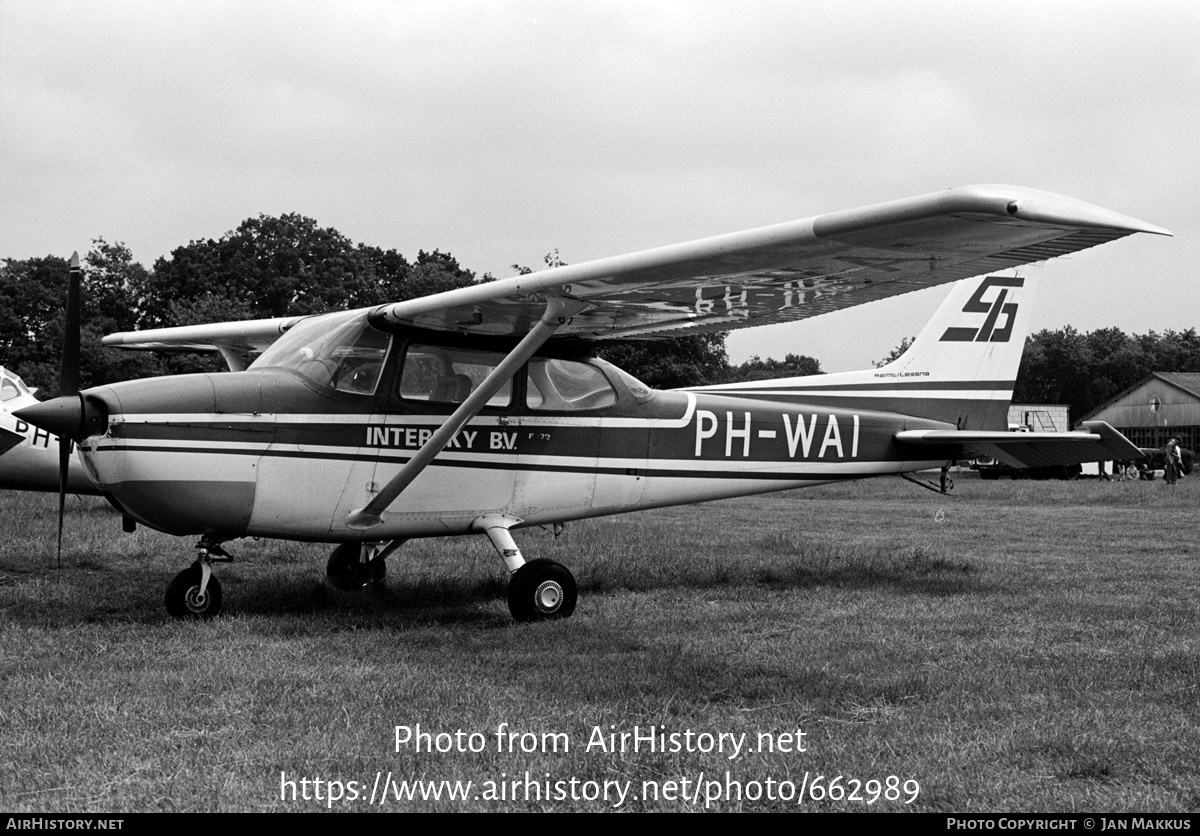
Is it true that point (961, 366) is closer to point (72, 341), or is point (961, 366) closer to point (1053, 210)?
point (1053, 210)

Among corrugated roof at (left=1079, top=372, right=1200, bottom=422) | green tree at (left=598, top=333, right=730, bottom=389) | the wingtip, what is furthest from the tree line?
the wingtip

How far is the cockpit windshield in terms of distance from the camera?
24.5ft

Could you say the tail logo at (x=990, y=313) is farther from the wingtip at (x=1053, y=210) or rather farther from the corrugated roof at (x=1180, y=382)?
the corrugated roof at (x=1180, y=382)

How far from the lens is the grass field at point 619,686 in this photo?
385cm

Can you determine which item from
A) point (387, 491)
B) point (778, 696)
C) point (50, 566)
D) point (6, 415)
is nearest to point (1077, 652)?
point (778, 696)

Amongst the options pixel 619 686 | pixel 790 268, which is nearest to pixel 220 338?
pixel 790 268

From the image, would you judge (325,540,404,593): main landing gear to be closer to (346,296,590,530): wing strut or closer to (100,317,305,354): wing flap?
(346,296,590,530): wing strut

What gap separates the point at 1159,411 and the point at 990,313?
57591mm

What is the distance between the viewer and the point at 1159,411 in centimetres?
6119

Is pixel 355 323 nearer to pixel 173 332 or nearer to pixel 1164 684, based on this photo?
pixel 173 332

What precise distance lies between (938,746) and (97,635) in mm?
4848

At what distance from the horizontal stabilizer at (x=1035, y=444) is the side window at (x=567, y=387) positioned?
121 inches

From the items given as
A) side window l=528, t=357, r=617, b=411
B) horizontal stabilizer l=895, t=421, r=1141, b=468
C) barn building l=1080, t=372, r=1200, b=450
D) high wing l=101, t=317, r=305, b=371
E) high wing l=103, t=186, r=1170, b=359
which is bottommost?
barn building l=1080, t=372, r=1200, b=450

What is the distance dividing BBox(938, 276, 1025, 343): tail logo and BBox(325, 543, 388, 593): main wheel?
563 cm
